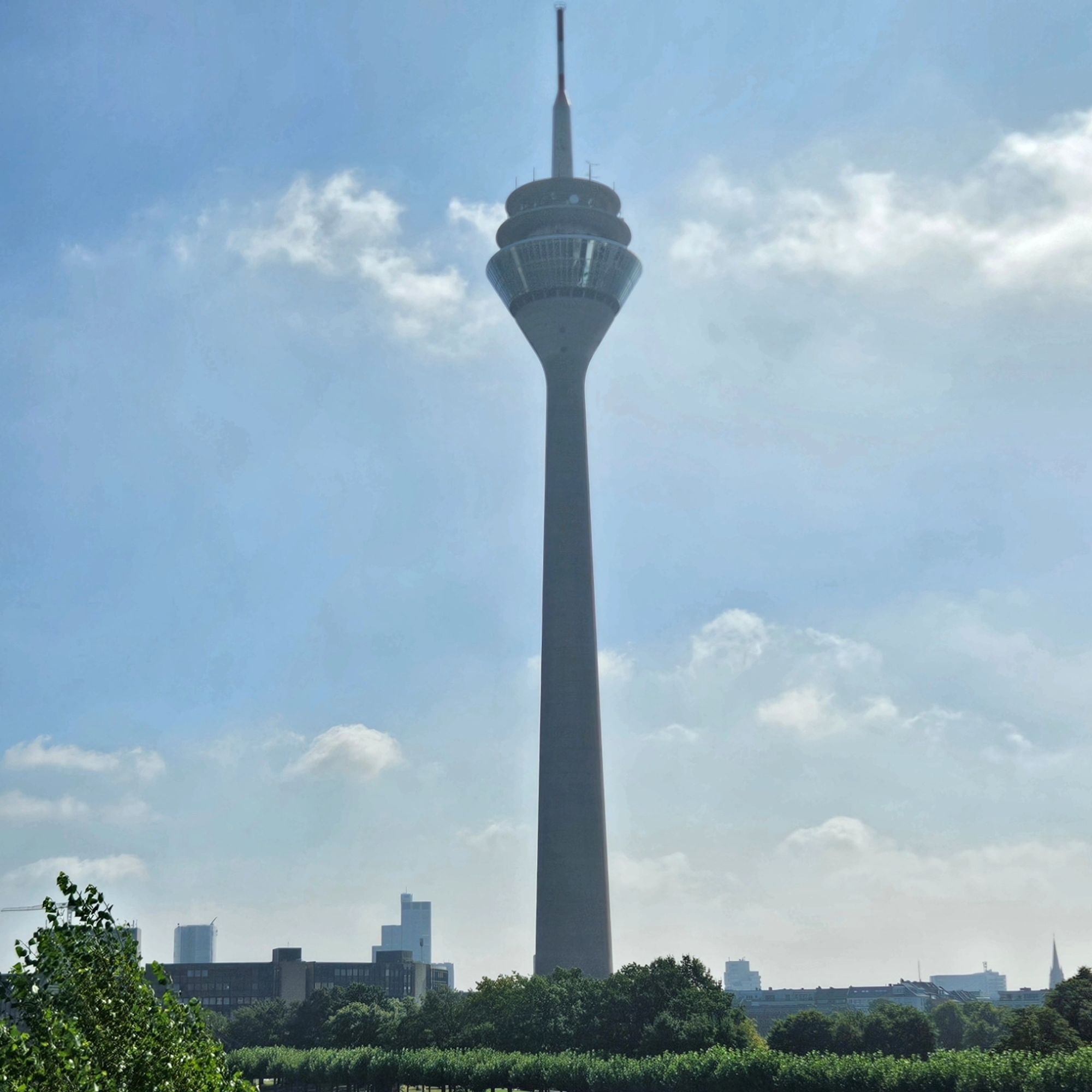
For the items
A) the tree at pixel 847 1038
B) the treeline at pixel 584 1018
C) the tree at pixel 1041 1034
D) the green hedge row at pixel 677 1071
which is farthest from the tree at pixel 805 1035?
the tree at pixel 1041 1034

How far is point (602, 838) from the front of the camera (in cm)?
16638

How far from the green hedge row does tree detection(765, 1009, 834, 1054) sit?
28.7 metres

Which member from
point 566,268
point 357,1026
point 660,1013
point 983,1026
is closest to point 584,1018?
point 660,1013

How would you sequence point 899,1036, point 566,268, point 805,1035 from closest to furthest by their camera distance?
point 899,1036
point 805,1035
point 566,268

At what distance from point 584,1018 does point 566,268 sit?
102468 millimetres

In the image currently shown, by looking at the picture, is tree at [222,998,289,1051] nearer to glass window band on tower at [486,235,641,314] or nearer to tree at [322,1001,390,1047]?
tree at [322,1001,390,1047]

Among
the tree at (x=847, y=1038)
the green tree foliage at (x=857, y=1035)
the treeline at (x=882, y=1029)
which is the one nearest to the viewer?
the treeline at (x=882, y=1029)

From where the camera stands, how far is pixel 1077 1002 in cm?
9612

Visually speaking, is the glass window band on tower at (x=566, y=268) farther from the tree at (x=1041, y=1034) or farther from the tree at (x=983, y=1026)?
the tree at (x=1041, y=1034)

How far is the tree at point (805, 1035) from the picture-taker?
5231 inches

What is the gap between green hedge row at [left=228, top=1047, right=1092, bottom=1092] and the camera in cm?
7581

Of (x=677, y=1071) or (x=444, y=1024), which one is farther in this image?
(x=444, y=1024)

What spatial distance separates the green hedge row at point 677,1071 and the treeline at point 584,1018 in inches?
164

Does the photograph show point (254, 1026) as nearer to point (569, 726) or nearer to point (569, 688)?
point (569, 726)
